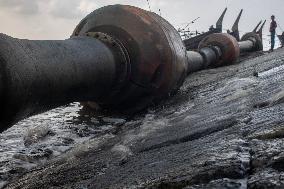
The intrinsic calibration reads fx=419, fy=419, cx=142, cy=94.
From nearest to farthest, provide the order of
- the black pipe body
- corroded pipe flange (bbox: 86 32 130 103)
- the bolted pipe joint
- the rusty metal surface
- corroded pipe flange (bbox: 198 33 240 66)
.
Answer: the black pipe body < corroded pipe flange (bbox: 86 32 130 103) < the rusty metal surface < corroded pipe flange (bbox: 198 33 240 66) < the bolted pipe joint

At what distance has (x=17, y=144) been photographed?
3.80 metres

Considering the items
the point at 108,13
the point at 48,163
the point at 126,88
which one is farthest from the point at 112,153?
the point at 108,13

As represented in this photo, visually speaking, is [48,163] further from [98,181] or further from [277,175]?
[277,175]

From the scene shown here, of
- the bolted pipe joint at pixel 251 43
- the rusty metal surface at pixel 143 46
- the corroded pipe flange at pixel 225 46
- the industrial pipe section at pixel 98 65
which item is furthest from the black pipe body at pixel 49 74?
the bolted pipe joint at pixel 251 43

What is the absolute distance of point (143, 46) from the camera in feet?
15.4

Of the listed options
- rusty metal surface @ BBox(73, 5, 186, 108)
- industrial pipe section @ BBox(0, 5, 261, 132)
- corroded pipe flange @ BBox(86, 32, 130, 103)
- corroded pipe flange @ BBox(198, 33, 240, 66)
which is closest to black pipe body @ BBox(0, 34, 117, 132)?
industrial pipe section @ BBox(0, 5, 261, 132)

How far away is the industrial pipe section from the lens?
2.67 m

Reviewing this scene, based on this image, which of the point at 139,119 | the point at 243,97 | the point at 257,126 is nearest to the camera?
the point at 257,126

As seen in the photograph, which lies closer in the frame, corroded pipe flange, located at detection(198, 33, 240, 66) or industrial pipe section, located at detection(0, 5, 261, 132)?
industrial pipe section, located at detection(0, 5, 261, 132)

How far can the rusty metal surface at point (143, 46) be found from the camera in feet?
15.3

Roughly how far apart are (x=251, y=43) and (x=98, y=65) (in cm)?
1263

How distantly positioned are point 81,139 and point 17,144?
1.89 ft

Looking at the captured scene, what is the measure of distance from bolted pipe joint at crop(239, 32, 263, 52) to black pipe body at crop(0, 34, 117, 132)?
11240 mm

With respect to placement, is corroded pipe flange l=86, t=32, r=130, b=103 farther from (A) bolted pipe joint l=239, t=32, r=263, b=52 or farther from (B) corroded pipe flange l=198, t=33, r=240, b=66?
(A) bolted pipe joint l=239, t=32, r=263, b=52
